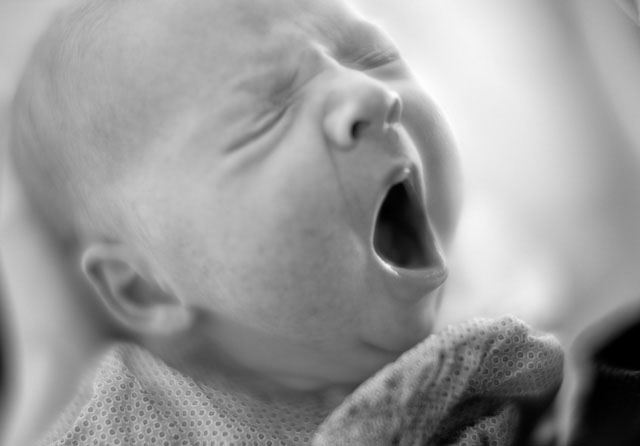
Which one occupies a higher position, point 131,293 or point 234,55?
point 234,55

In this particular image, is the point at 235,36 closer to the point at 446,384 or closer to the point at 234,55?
the point at 234,55

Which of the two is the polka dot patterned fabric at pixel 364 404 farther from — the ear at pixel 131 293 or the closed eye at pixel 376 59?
the closed eye at pixel 376 59

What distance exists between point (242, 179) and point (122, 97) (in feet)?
0.29

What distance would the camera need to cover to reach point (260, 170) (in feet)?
1.55

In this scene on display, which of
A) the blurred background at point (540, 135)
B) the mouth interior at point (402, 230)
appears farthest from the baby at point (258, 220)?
the blurred background at point (540, 135)

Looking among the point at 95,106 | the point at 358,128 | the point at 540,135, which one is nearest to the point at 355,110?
the point at 358,128

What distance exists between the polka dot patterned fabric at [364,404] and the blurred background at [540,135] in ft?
0.43

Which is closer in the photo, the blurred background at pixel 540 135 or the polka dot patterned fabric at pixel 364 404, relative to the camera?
the polka dot patterned fabric at pixel 364 404

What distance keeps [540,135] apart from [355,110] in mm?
274

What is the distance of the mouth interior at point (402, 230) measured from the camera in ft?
1.60

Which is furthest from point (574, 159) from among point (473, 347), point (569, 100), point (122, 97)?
point (122, 97)

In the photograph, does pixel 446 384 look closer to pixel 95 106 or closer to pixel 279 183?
pixel 279 183

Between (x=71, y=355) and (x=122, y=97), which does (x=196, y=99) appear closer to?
(x=122, y=97)

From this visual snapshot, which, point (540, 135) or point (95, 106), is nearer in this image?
point (95, 106)
